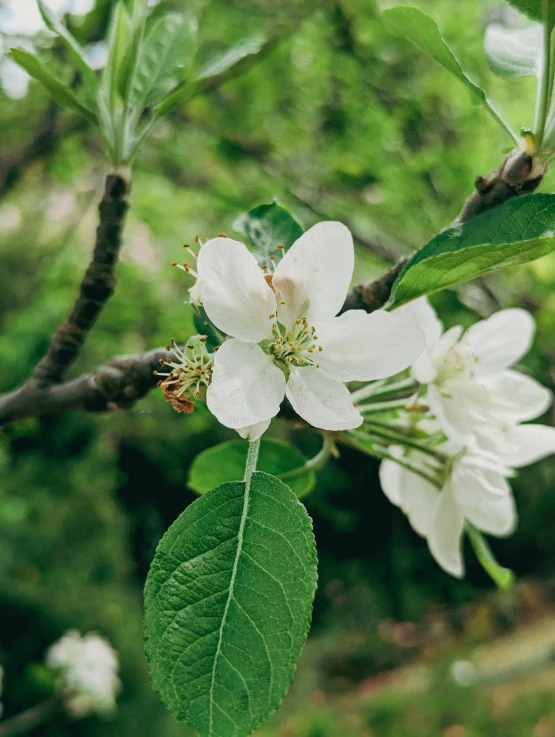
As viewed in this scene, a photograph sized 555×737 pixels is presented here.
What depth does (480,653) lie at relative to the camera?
6.72 meters

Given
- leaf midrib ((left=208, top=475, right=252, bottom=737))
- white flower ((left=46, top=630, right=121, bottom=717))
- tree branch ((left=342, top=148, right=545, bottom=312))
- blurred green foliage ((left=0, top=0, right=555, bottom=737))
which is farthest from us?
blurred green foliage ((left=0, top=0, right=555, bottom=737))

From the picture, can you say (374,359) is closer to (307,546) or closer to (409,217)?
(307,546)

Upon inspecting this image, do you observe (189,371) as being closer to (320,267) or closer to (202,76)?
(320,267)

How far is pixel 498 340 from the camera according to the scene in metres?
0.82

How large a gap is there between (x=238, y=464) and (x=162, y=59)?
0.50 meters

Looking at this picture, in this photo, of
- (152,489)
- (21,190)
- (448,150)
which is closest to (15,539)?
(21,190)

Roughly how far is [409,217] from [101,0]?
1.71m

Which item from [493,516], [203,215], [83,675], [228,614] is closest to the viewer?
[228,614]

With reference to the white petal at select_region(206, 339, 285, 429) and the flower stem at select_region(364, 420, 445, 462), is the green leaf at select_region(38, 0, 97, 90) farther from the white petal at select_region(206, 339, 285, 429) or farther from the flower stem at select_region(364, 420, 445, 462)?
the flower stem at select_region(364, 420, 445, 462)

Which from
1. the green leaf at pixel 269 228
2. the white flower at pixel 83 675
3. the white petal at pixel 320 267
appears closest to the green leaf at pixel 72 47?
the green leaf at pixel 269 228

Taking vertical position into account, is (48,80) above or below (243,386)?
above

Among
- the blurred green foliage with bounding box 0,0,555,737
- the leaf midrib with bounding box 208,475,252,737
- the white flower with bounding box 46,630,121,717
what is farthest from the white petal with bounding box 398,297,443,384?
the white flower with bounding box 46,630,121,717

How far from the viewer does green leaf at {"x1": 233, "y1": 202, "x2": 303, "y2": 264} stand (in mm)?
699

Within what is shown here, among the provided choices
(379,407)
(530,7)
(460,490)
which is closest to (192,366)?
(379,407)
